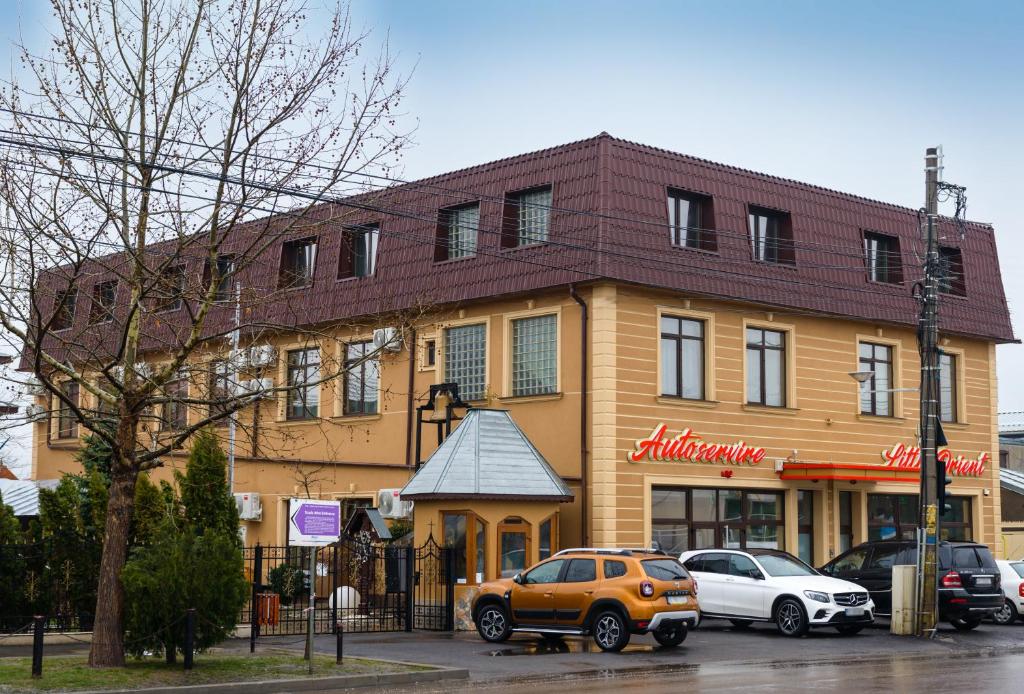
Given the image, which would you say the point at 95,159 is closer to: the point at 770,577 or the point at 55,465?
the point at 770,577

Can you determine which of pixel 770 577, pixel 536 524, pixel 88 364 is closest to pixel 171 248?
pixel 88 364

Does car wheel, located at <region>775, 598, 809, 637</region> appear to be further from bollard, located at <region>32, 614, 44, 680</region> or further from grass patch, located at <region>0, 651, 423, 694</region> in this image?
bollard, located at <region>32, 614, 44, 680</region>

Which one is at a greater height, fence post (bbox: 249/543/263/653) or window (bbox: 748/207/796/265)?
window (bbox: 748/207/796/265)

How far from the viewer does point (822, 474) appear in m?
32.8

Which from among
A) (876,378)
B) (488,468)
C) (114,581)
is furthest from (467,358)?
(114,581)

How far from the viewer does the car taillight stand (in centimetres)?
2754

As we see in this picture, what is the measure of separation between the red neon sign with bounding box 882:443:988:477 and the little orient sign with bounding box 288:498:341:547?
20.0 m

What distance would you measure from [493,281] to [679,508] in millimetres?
6622

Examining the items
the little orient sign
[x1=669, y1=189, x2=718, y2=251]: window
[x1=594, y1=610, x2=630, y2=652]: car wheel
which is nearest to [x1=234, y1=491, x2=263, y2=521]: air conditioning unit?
[x1=669, y1=189, x2=718, y2=251]: window

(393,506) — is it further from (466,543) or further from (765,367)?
(765,367)

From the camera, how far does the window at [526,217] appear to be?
103 feet

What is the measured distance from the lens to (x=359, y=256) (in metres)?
36.0

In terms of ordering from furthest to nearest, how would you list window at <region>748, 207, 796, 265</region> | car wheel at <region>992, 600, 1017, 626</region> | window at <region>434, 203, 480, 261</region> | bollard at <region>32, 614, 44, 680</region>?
window at <region>748, 207, 796, 265</region>, window at <region>434, 203, 480, 261</region>, car wheel at <region>992, 600, 1017, 626</region>, bollard at <region>32, 614, 44, 680</region>

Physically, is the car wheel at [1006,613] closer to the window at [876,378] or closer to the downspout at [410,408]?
the window at [876,378]
